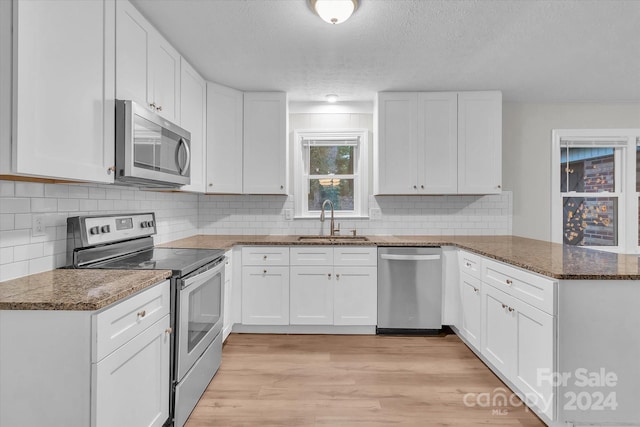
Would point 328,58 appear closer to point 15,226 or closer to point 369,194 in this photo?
point 369,194

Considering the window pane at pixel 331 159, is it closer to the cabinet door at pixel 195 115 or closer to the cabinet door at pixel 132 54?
the cabinet door at pixel 195 115

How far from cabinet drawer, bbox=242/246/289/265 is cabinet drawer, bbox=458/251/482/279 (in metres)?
1.56

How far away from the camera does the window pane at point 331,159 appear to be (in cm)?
386

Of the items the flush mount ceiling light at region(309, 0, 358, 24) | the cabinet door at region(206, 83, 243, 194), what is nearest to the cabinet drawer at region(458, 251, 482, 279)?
the flush mount ceiling light at region(309, 0, 358, 24)

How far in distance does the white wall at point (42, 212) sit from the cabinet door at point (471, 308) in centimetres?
270

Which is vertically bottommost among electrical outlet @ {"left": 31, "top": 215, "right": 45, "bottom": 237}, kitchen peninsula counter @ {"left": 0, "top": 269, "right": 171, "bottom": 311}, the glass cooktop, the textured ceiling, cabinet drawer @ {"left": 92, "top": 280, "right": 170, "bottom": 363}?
cabinet drawer @ {"left": 92, "top": 280, "right": 170, "bottom": 363}

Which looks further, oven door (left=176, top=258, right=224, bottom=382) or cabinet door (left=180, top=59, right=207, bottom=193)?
cabinet door (left=180, top=59, right=207, bottom=193)

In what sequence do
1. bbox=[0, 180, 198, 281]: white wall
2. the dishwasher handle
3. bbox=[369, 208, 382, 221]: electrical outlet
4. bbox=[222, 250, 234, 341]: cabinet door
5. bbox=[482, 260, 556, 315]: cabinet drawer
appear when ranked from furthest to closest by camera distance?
bbox=[369, 208, 382, 221]: electrical outlet → the dishwasher handle → bbox=[222, 250, 234, 341]: cabinet door → bbox=[482, 260, 556, 315]: cabinet drawer → bbox=[0, 180, 198, 281]: white wall

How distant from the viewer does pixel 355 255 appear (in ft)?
10.1

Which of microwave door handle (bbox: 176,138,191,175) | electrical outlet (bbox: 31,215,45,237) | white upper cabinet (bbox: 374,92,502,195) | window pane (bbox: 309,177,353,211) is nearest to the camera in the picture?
electrical outlet (bbox: 31,215,45,237)

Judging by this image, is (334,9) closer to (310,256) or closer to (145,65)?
(145,65)

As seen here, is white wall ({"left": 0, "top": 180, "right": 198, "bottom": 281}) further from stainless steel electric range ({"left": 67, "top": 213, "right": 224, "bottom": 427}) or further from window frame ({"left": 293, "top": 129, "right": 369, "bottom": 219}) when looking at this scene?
window frame ({"left": 293, "top": 129, "right": 369, "bottom": 219})

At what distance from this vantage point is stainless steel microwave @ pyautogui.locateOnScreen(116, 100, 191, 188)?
171 cm

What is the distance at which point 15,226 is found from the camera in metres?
1.53
